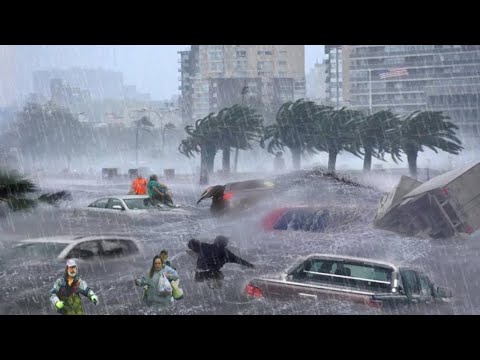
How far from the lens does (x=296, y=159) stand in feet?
35.0

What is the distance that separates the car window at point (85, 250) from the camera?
10219 mm

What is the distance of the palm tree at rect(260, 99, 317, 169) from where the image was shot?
10703 mm

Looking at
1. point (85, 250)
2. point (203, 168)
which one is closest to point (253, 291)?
point (203, 168)

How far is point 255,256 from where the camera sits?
1012 cm

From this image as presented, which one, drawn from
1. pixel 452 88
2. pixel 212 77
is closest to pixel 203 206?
pixel 212 77

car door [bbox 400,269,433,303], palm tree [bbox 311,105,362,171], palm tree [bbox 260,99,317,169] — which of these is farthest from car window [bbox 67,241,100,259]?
car door [bbox 400,269,433,303]

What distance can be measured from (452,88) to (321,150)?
2.19 m

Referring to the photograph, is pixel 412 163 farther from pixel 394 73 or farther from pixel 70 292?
pixel 70 292

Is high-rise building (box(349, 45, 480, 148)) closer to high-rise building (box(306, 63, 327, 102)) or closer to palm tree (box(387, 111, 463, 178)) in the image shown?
palm tree (box(387, 111, 463, 178))

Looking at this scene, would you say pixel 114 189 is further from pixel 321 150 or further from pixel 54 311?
pixel 321 150

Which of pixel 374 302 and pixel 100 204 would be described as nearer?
pixel 374 302

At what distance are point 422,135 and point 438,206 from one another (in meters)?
1.24

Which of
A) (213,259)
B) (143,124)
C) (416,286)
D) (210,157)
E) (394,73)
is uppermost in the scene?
(394,73)

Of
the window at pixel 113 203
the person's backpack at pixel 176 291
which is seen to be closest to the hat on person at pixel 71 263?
the window at pixel 113 203
